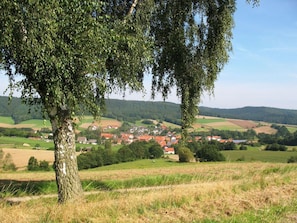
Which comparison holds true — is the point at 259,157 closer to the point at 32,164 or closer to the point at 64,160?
the point at 32,164

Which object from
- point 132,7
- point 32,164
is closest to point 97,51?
point 132,7

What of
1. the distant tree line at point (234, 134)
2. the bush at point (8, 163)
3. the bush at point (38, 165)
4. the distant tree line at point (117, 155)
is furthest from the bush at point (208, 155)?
the distant tree line at point (234, 134)

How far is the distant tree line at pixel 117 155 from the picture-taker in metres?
54.4

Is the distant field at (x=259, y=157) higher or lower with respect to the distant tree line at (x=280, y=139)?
lower

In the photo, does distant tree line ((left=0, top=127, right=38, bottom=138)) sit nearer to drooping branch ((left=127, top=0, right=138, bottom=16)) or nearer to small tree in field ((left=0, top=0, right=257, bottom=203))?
small tree in field ((left=0, top=0, right=257, bottom=203))

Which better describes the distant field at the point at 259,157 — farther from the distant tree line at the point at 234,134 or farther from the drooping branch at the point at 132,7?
the drooping branch at the point at 132,7

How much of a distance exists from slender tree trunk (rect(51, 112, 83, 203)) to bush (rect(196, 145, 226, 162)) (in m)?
42.8

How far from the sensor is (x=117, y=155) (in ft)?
197

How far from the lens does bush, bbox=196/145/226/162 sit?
5156 centimetres

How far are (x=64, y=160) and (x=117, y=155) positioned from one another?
165 feet

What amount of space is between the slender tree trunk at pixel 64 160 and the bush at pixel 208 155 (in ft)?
140

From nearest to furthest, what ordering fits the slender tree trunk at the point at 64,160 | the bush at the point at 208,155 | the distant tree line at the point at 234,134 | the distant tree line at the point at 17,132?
the slender tree trunk at the point at 64,160 < the bush at the point at 208,155 < the distant tree line at the point at 17,132 < the distant tree line at the point at 234,134

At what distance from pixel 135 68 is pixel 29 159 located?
164 feet

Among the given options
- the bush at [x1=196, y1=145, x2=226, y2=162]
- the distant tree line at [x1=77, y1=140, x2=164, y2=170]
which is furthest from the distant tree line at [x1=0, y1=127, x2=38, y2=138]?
the bush at [x1=196, y1=145, x2=226, y2=162]
